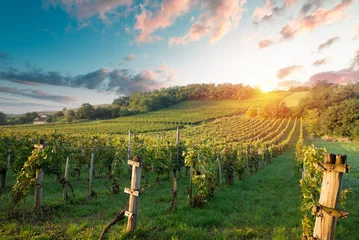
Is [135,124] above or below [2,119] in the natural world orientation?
above

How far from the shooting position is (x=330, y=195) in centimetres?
373

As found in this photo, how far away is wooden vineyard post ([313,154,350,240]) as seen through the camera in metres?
3.66

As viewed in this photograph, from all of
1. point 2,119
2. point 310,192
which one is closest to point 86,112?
point 2,119

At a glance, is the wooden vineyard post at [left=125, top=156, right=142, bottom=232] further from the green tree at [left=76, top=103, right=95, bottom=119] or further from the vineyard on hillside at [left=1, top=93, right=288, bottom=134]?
the green tree at [left=76, top=103, right=95, bottom=119]

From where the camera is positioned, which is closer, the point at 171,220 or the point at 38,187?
the point at 171,220

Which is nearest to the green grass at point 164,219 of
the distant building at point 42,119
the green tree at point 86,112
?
the green tree at point 86,112

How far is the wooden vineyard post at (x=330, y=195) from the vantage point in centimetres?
366

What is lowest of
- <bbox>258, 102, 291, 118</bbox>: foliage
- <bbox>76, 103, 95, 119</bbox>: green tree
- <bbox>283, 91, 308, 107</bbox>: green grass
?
<bbox>76, 103, 95, 119</bbox>: green tree

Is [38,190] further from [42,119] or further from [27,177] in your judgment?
[42,119]

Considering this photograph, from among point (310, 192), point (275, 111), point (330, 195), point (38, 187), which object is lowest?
point (38, 187)

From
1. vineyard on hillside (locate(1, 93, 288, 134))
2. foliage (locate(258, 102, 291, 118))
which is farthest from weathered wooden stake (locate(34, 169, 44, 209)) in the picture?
foliage (locate(258, 102, 291, 118))

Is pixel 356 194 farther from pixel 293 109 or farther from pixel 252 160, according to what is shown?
pixel 293 109

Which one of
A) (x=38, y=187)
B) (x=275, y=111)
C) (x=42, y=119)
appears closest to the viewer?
(x=38, y=187)

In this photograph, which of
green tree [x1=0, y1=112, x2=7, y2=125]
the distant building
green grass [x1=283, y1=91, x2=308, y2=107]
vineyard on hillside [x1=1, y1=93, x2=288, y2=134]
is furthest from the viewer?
green grass [x1=283, y1=91, x2=308, y2=107]
